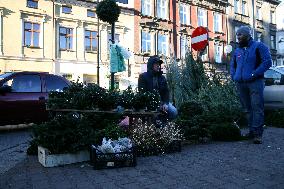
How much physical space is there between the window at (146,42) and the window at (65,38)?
687 cm

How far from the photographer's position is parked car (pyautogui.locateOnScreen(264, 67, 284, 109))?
32.1 ft

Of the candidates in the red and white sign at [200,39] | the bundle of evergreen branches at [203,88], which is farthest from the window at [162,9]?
the red and white sign at [200,39]

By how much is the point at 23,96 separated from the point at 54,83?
3.45 ft

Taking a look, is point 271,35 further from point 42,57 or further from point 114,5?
point 114,5

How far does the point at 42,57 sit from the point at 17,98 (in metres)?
17.3

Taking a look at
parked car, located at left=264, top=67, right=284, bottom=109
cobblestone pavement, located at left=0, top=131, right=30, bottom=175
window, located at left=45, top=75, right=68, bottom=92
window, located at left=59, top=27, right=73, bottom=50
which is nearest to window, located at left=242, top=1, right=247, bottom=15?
window, located at left=59, top=27, right=73, bottom=50

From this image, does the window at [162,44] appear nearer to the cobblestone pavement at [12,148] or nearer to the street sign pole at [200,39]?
the street sign pole at [200,39]

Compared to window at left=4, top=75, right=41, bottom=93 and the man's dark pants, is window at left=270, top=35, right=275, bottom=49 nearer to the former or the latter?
window at left=4, top=75, right=41, bottom=93

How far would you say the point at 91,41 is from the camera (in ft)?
92.8

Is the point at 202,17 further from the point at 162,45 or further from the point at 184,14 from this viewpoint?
the point at 162,45

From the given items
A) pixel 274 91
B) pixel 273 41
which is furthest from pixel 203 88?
pixel 273 41

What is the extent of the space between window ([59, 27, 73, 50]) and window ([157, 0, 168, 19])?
977 cm

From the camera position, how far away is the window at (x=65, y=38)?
26672 millimetres

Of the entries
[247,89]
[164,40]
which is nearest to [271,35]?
[164,40]
